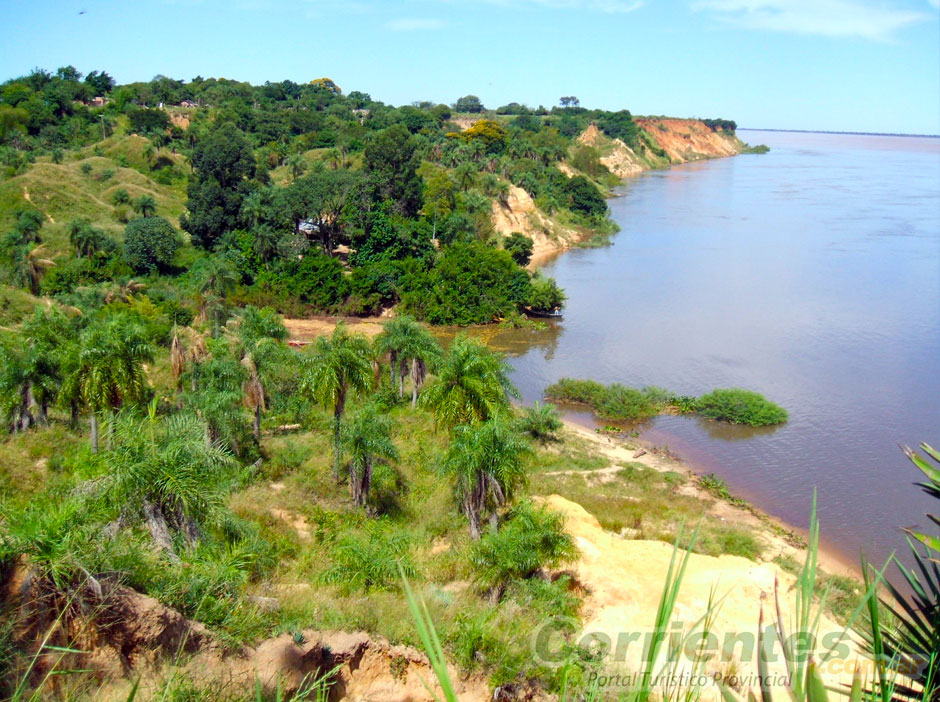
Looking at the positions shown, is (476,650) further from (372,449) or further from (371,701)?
(372,449)

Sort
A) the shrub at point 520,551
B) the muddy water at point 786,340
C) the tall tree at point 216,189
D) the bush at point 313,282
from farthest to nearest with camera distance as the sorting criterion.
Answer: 1. the tall tree at point 216,189
2. the bush at point 313,282
3. the muddy water at point 786,340
4. the shrub at point 520,551

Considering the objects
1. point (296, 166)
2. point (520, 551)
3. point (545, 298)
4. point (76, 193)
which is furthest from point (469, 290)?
point (520, 551)

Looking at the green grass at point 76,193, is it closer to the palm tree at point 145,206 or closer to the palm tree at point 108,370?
the palm tree at point 145,206

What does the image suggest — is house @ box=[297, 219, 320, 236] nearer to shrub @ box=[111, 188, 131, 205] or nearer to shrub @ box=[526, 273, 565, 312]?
shrub @ box=[111, 188, 131, 205]

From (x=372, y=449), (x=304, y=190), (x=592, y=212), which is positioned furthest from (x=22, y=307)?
(x=592, y=212)

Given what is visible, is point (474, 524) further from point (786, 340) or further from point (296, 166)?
point (296, 166)

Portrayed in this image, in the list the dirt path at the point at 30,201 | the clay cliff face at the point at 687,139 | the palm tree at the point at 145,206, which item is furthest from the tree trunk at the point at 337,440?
the clay cliff face at the point at 687,139
